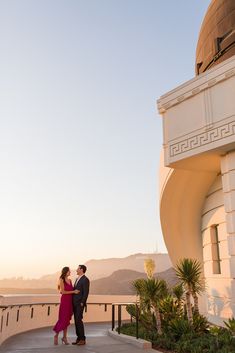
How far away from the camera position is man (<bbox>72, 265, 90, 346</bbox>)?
826 cm

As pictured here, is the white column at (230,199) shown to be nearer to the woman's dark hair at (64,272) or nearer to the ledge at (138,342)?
the ledge at (138,342)

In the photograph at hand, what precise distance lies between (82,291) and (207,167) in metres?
5.17

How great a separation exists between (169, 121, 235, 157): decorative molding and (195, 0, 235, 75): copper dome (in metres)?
4.10

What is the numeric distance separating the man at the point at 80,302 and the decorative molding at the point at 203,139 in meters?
4.25

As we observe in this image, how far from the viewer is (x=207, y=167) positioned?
1109cm

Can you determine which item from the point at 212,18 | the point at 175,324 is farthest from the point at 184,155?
the point at 212,18

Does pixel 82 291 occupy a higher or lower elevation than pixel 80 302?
higher

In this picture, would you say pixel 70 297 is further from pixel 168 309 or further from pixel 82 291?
pixel 168 309

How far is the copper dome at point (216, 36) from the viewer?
13.0 metres

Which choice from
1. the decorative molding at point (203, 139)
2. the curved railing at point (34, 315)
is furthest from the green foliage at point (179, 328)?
the decorative molding at point (203, 139)

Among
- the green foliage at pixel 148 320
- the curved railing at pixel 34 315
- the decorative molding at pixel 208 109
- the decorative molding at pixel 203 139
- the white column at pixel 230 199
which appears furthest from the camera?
the decorative molding at pixel 208 109

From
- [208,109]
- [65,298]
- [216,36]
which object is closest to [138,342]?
[65,298]

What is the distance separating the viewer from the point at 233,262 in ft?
29.7

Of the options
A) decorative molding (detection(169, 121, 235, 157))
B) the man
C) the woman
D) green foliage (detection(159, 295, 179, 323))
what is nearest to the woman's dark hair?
the woman
